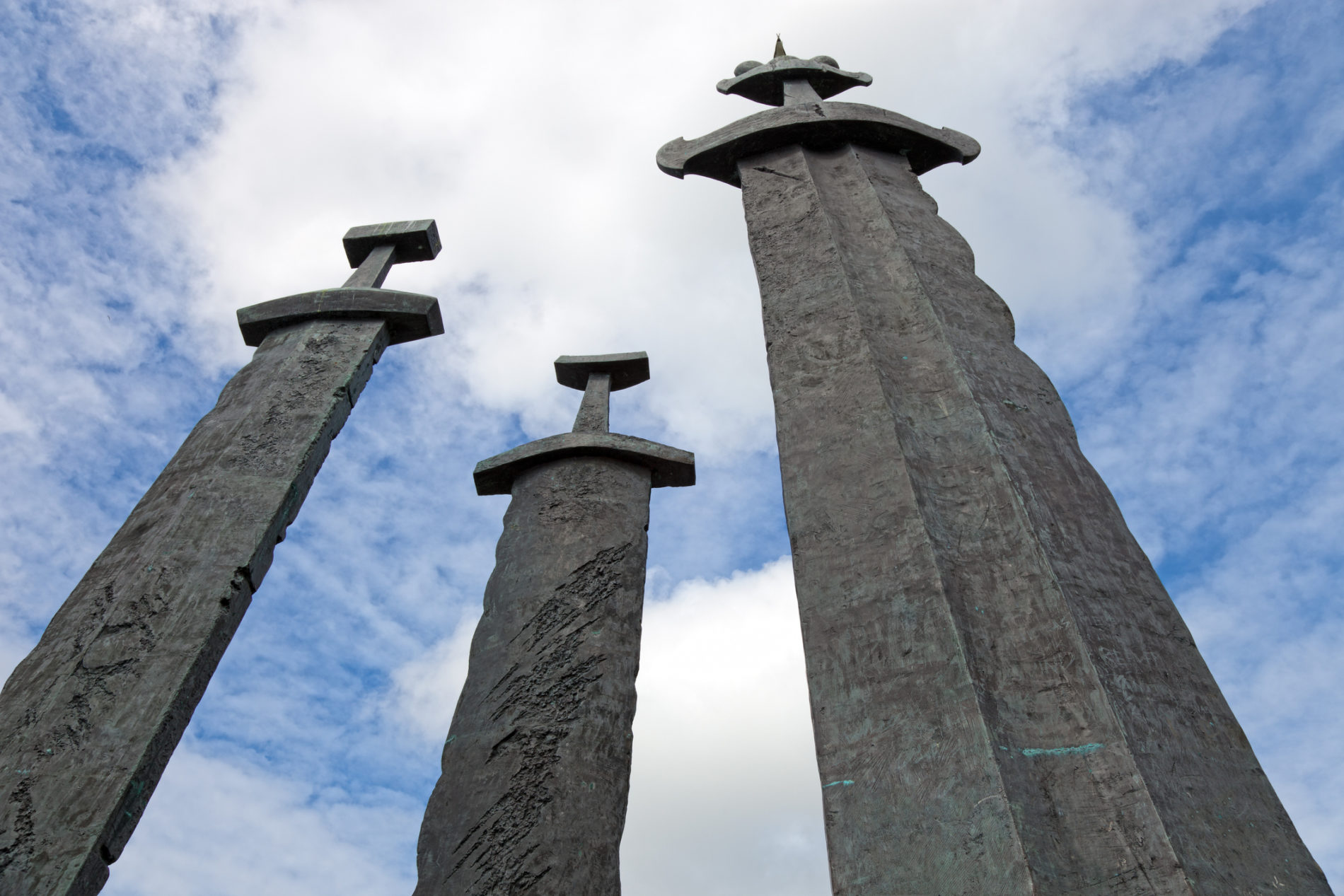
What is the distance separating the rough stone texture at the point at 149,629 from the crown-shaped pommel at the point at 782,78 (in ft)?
9.72

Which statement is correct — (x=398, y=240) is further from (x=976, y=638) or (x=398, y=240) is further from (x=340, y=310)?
(x=976, y=638)

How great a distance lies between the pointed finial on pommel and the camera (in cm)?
589

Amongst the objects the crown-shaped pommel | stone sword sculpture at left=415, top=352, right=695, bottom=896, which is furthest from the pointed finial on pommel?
stone sword sculpture at left=415, top=352, right=695, bottom=896

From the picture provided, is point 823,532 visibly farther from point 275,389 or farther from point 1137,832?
Result: point 275,389

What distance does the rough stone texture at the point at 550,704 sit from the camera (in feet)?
12.9

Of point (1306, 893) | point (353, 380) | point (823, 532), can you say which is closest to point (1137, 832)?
point (1306, 893)

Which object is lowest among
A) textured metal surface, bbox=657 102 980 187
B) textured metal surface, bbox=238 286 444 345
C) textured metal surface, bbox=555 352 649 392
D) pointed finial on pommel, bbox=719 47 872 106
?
textured metal surface, bbox=238 286 444 345

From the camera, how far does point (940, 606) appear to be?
2348 mm

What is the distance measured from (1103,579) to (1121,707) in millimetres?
420

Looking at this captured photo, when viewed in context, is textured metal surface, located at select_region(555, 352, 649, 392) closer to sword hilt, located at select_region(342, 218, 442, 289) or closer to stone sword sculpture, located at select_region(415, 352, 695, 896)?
stone sword sculpture, located at select_region(415, 352, 695, 896)

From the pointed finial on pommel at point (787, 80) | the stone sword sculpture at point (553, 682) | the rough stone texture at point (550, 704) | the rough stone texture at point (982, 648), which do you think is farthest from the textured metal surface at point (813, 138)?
the rough stone texture at point (550, 704)

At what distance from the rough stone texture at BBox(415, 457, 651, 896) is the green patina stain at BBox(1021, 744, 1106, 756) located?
2.34 m

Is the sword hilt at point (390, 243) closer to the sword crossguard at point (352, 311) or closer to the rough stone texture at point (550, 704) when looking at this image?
the sword crossguard at point (352, 311)

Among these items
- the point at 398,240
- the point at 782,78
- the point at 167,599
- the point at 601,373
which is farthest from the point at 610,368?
the point at 167,599
